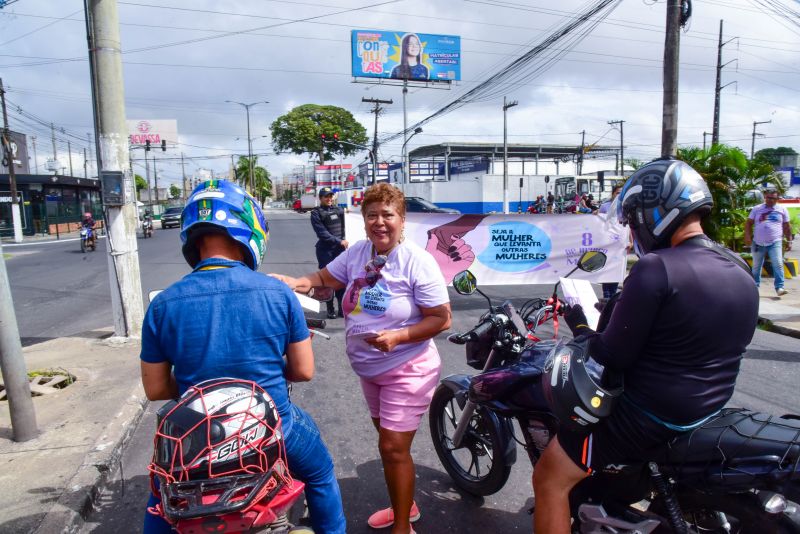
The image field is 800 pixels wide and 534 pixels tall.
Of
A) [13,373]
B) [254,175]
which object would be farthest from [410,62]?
[254,175]

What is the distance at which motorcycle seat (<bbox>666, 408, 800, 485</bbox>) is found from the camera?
166 centimetres

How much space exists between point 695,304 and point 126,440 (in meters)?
3.86

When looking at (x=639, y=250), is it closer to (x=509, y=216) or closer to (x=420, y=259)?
(x=420, y=259)

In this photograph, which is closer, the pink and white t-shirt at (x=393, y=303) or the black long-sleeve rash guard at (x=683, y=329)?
the black long-sleeve rash guard at (x=683, y=329)

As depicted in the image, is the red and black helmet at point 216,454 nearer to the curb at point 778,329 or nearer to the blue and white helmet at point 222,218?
the blue and white helmet at point 222,218

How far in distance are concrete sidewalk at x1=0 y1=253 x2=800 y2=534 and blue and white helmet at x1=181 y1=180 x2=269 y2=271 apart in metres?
2.03

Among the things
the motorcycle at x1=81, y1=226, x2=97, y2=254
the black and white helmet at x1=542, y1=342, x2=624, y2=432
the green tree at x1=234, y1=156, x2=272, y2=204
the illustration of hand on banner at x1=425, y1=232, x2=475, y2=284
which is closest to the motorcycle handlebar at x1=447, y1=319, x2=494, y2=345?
the black and white helmet at x1=542, y1=342, x2=624, y2=432

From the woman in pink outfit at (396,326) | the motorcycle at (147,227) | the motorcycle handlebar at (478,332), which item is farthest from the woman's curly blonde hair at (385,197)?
the motorcycle at (147,227)

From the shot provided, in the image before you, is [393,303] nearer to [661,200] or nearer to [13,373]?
[661,200]

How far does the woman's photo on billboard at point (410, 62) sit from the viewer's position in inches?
1524

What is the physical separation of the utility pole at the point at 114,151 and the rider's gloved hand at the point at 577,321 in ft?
17.3

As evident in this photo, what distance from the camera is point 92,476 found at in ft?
10.6

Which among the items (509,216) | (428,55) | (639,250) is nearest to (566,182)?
(428,55)

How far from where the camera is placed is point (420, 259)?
103 inches
